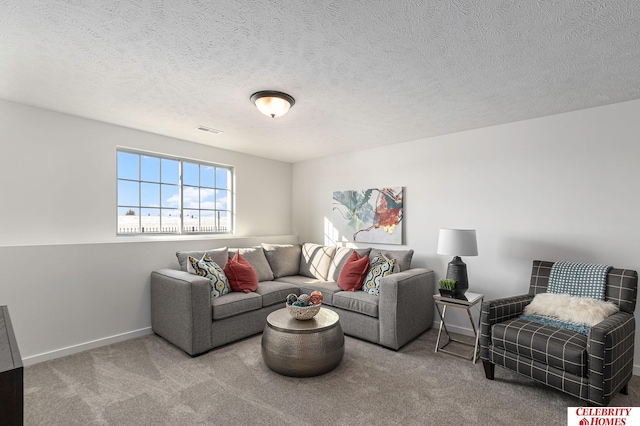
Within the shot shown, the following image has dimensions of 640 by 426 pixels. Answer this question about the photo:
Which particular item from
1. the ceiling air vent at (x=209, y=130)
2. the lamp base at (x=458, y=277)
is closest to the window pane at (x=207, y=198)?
the ceiling air vent at (x=209, y=130)

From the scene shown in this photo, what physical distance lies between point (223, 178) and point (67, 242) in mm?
2120

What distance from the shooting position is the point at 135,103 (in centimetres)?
294

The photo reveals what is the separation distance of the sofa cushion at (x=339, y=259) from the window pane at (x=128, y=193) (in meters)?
2.62

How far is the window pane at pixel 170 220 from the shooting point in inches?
163

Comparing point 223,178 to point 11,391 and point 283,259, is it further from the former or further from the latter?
point 11,391

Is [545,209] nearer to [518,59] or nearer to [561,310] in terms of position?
[561,310]

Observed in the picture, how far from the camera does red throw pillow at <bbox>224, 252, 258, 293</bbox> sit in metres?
3.66

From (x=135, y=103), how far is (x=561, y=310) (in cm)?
408

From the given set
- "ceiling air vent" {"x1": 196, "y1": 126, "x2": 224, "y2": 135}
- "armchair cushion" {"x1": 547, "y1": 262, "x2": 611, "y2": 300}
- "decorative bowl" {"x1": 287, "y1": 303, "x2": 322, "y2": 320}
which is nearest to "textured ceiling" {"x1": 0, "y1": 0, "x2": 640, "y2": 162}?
"ceiling air vent" {"x1": 196, "y1": 126, "x2": 224, "y2": 135}

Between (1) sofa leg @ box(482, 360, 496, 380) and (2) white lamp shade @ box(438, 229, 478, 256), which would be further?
(2) white lamp shade @ box(438, 229, 478, 256)

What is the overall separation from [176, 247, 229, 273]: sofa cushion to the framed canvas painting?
6.00ft

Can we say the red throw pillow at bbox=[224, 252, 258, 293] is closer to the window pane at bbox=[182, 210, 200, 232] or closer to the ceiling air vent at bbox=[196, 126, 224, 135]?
the window pane at bbox=[182, 210, 200, 232]

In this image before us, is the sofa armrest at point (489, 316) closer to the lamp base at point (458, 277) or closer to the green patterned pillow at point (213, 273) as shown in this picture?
the lamp base at point (458, 277)

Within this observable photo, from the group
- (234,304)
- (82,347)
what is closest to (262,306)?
(234,304)
